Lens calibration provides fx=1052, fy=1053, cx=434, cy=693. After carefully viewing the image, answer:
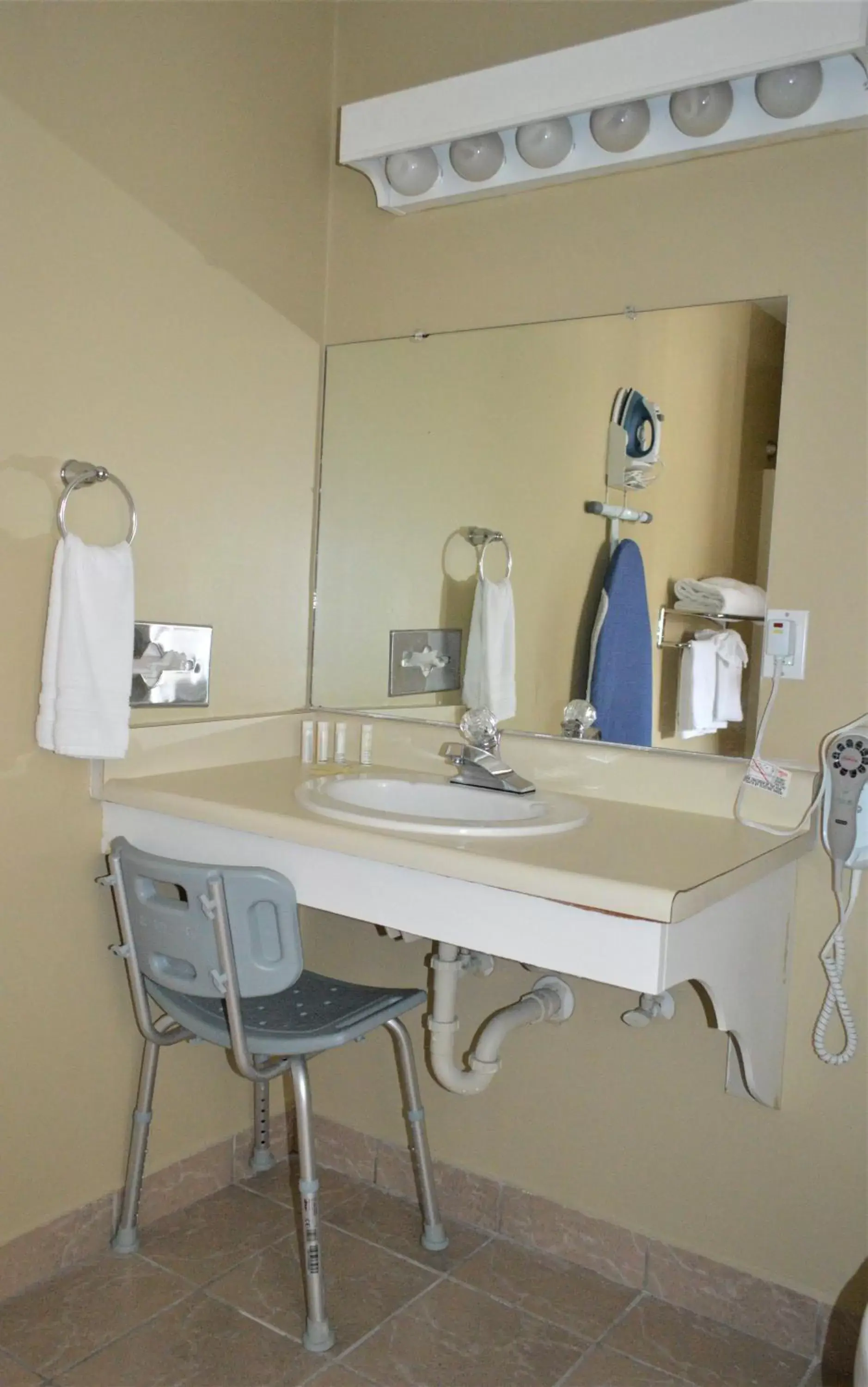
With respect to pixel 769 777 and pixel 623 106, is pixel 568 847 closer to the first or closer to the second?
pixel 769 777

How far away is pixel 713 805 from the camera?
1.72 m

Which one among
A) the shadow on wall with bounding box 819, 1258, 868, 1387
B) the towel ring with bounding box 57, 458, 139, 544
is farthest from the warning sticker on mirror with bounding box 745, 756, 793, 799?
the towel ring with bounding box 57, 458, 139, 544

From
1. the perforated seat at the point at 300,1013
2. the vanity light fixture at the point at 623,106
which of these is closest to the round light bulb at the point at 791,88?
the vanity light fixture at the point at 623,106

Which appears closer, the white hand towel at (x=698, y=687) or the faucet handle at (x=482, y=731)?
the white hand towel at (x=698, y=687)

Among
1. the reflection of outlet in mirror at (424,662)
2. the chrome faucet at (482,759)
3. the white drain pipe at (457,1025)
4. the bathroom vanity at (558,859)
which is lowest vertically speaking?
the white drain pipe at (457,1025)

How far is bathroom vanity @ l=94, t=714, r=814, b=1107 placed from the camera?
1.32 metres

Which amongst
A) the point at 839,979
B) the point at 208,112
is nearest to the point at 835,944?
the point at 839,979

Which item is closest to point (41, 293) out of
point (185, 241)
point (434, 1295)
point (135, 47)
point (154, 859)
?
point (185, 241)

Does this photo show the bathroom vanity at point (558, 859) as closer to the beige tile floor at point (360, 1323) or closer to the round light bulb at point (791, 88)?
the beige tile floor at point (360, 1323)

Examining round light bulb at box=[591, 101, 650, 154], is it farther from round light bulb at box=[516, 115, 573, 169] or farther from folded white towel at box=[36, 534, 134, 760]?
folded white towel at box=[36, 534, 134, 760]

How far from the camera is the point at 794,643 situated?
1653 millimetres

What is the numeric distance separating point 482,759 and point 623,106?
3.58 ft

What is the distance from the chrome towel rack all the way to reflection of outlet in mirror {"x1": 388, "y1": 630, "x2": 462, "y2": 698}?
0.13 metres

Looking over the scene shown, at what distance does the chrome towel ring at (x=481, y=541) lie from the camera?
2.00 meters
